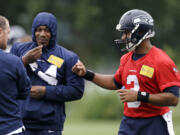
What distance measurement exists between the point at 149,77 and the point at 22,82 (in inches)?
60.1

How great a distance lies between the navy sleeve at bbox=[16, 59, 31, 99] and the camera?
20.2 feet

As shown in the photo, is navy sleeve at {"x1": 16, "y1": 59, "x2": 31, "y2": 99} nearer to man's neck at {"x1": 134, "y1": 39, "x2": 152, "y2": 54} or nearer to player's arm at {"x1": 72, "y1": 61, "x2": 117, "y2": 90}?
player's arm at {"x1": 72, "y1": 61, "x2": 117, "y2": 90}

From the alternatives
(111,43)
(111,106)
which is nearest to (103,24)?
(111,43)

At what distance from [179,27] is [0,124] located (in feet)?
81.6

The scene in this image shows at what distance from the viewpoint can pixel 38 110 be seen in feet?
22.8

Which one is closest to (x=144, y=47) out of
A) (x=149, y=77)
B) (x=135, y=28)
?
(x=135, y=28)

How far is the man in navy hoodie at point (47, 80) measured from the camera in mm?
6973

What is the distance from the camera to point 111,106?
18297mm

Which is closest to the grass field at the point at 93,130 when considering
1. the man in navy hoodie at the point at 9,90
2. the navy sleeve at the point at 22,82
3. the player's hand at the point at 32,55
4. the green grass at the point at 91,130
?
the green grass at the point at 91,130

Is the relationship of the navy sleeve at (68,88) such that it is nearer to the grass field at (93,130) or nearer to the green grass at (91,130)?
the grass field at (93,130)

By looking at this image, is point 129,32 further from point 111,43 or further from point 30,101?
point 111,43

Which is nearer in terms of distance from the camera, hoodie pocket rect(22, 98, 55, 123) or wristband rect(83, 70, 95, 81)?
hoodie pocket rect(22, 98, 55, 123)

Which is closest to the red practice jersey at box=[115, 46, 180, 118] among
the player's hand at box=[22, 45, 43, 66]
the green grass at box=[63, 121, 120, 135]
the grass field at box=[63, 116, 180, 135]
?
the player's hand at box=[22, 45, 43, 66]

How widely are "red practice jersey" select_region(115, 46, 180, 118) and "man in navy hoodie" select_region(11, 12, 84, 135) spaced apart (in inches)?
28.2
